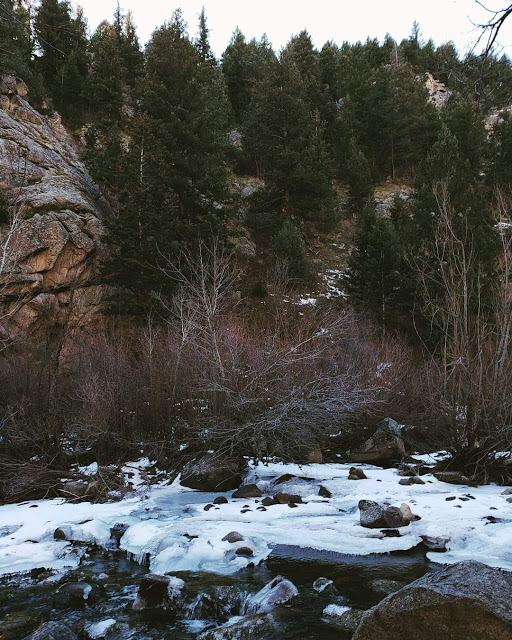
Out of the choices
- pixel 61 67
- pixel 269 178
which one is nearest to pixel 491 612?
pixel 269 178

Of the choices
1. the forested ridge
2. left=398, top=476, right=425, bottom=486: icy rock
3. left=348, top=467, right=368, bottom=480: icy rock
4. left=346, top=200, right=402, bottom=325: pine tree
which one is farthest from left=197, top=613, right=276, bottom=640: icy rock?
left=346, top=200, right=402, bottom=325: pine tree

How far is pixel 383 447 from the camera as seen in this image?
12.1m

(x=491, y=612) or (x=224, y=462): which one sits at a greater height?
(x=491, y=612)

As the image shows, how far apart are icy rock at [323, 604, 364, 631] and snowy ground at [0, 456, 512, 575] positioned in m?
1.47

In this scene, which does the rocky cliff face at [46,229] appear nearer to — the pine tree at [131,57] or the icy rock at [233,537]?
the icy rock at [233,537]

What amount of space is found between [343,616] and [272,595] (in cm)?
82

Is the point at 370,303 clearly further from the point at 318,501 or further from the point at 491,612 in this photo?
the point at 491,612

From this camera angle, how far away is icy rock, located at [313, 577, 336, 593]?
559cm

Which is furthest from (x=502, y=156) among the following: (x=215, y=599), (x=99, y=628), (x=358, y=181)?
(x=99, y=628)

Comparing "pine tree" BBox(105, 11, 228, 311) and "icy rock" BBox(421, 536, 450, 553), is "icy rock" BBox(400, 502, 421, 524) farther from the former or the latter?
"pine tree" BBox(105, 11, 228, 311)

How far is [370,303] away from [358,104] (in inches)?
881

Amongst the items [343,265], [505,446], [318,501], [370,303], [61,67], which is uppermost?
[61,67]

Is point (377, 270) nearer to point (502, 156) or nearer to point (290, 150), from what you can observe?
point (290, 150)

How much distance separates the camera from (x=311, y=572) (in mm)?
6129
